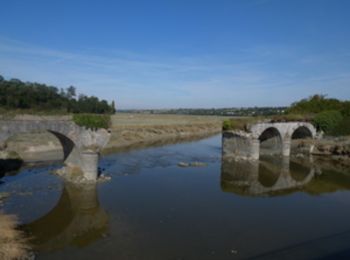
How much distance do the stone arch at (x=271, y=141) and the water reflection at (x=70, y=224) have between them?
81.3 ft

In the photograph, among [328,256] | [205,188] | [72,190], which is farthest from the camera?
[205,188]

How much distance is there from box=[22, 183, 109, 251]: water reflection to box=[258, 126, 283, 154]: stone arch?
24781 mm

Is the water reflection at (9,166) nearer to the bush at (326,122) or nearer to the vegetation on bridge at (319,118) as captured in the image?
the vegetation on bridge at (319,118)

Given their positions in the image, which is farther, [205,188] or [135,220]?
[205,188]

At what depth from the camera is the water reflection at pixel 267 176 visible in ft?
73.8

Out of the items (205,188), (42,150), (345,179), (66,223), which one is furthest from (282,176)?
(42,150)

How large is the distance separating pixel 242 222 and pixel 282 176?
13091 mm

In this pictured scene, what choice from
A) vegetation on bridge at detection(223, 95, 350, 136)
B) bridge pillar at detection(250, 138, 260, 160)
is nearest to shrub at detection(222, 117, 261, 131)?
vegetation on bridge at detection(223, 95, 350, 136)

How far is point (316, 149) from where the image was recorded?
129 ft

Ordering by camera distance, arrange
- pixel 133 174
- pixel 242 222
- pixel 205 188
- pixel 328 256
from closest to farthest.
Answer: pixel 328 256 → pixel 242 222 → pixel 205 188 → pixel 133 174

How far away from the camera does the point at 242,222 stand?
1540 cm

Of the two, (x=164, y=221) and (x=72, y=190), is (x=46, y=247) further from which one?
(x=72, y=190)

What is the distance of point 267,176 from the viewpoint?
26891 millimetres

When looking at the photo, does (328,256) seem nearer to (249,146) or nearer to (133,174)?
(133,174)
